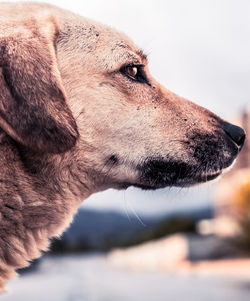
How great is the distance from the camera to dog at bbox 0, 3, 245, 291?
323 cm

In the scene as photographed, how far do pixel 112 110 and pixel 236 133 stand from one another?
3.49 ft

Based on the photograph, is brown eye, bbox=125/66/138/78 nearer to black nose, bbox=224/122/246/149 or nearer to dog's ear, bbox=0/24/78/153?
dog's ear, bbox=0/24/78/153

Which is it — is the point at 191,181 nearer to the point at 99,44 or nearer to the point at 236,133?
the point at 236,133

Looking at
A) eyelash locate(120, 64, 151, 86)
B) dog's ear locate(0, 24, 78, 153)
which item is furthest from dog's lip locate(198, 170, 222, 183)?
dog's ear locate(0, 24, 78, 153)

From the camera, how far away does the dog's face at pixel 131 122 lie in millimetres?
3701

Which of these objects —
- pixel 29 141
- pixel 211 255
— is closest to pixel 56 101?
pixel 29 141

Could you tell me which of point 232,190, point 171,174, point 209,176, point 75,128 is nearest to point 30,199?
point 75,128

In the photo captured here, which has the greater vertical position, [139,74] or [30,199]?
[139,74]

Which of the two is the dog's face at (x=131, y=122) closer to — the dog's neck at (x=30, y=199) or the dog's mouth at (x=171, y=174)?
the dog's mouth at (x=171, y=174)

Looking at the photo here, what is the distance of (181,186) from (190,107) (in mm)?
669

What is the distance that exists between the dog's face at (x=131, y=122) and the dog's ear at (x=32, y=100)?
1.14 feet

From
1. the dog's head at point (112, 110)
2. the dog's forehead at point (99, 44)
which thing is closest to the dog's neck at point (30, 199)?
the dog's head at point (112, 110)

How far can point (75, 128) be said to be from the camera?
10.8ft

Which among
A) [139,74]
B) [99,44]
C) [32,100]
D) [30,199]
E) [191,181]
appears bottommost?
[30,199]
